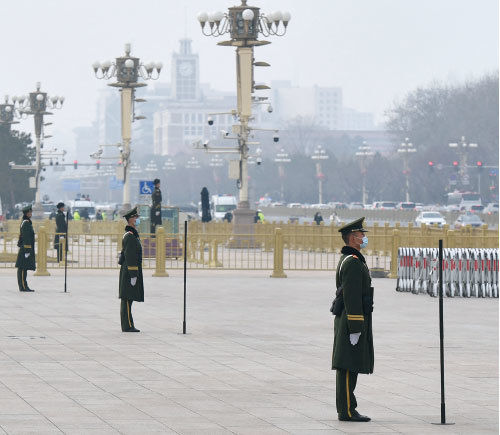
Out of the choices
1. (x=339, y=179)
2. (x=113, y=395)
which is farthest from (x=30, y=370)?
(x=339, y=179)

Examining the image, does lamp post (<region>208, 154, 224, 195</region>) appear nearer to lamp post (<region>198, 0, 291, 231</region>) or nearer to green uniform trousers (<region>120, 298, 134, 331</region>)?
lamp post (<region>198, 0, 291, 231</region>)

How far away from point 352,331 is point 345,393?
0.53 metres

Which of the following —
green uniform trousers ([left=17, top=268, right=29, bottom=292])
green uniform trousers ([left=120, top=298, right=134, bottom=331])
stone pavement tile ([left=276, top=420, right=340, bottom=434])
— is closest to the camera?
stone pavement tile ([left=276, top=420, right=340, bottom=434])

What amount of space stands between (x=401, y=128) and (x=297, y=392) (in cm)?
13797

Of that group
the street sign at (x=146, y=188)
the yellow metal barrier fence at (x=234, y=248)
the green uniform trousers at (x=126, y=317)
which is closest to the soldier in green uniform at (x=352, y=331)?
the green uniform trousers at (x=126, y=317)

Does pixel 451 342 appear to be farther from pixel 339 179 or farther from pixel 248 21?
pixel 339 179

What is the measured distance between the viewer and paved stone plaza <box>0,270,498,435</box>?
10109 millimetres

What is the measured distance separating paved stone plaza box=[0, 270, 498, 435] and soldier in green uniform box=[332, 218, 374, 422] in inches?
9.0

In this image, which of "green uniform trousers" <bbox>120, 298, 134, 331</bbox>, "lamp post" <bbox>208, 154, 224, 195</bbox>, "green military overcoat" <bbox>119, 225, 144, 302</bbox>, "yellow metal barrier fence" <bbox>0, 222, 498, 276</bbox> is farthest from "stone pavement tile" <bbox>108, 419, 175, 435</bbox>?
"lamp post" <bbox>208, 154, 224, 195</bbox>

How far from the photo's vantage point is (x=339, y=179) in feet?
463

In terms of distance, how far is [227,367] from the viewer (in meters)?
13.6

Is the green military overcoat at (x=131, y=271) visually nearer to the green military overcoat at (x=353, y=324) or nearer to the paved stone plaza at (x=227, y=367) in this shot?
the paved stone plaza at (x=227, y=367)

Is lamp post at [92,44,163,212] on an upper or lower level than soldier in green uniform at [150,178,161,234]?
upper

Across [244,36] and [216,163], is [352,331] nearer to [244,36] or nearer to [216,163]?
[244,36]
